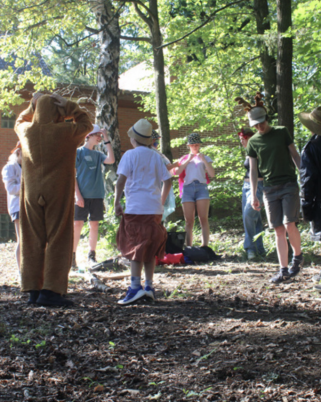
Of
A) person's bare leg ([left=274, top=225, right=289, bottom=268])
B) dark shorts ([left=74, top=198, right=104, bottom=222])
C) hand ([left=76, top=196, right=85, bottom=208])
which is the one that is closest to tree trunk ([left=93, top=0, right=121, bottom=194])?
dark shorts ([left=74, top=198, right=104, bottom=222])

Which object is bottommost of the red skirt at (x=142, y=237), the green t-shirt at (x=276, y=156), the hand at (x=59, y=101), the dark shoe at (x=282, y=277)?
the dark shoe at (x=282, y=277)

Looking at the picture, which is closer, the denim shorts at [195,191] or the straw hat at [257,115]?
the straw hat at [257,115]

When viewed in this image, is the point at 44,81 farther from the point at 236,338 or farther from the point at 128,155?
the point at 236,338

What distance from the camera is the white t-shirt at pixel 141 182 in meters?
5.11

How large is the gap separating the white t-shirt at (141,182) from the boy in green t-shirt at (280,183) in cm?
168

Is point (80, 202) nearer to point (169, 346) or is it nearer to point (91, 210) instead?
point (91, 210)

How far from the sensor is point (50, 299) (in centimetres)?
479

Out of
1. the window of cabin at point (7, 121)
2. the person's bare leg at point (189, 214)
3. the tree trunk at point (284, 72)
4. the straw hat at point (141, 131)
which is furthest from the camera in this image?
the window of cabin at point (7, 121)

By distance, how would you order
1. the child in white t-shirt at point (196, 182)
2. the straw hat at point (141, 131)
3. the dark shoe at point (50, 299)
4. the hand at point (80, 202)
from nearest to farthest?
the dark shoe at point (50, 299), the straw hat at point (141, 131), the hand at point (80, 202), the child in white t-shirt at point (196, 182)

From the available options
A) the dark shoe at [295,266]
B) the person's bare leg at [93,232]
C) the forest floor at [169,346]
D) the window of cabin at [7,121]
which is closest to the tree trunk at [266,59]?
the person's bare leg at [93,232]

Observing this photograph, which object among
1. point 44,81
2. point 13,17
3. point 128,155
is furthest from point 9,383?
point 44,81

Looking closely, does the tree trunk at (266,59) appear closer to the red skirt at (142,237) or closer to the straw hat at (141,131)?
the straw hat at (141,131)

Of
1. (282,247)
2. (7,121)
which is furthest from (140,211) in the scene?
(7,121)

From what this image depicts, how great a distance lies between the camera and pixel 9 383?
9.09ft
